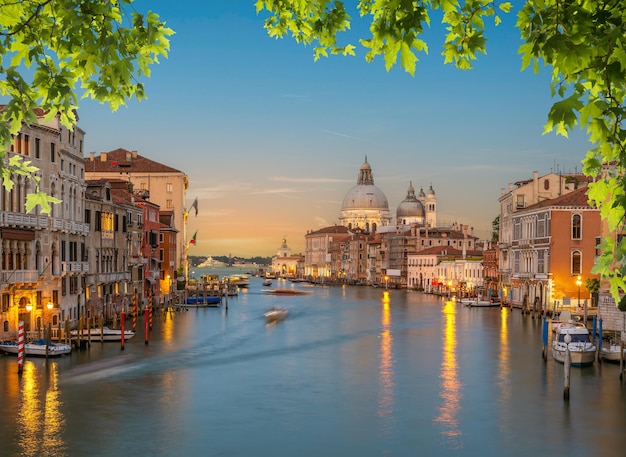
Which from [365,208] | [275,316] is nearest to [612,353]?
[275,316]

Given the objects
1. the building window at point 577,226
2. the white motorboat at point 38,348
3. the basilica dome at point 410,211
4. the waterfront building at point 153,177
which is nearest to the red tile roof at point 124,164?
the waterfront building at point 153,177

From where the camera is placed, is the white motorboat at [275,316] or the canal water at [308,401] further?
the white motorboat at [275,316]

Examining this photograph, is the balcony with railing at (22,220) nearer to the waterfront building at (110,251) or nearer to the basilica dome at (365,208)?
the waterfront building at (110,251)

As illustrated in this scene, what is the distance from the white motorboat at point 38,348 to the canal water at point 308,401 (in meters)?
0.34

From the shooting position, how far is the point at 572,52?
187 inches

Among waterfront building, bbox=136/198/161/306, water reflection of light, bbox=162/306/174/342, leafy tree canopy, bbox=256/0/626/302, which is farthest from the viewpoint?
waterfront building, bbox=136/198/161/306

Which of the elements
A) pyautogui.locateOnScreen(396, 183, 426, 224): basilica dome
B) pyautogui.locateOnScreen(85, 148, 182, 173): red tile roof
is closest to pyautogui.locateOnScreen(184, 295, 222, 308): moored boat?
pyautogui.locateOnScreen(85, 148, 182, 173): red tile roof

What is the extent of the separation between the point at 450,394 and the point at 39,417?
10.7 m

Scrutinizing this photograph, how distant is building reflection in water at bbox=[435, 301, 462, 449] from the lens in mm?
18422

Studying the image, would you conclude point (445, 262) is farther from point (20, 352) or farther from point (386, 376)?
point (20, 352)

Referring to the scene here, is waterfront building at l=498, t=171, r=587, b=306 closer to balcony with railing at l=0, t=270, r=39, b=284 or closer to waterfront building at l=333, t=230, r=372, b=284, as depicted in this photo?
balcony with railing at l=0, t=270, r=39, b=284

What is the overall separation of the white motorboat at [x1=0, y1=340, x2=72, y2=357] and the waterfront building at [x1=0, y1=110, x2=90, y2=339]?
908 mm

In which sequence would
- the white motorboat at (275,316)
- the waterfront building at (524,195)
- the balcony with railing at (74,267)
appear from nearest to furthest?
1. the balcony with railing at (74,267)
2. the white motorboat at (275,316)
3. the waterfront building at (524,195)

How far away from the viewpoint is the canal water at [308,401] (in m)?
17.4
